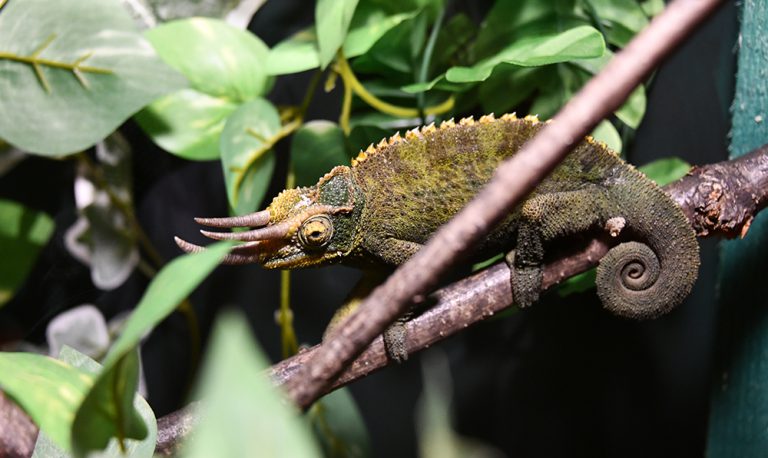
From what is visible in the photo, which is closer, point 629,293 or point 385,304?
point 385,304

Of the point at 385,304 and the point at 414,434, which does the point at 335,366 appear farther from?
the point at 414,434

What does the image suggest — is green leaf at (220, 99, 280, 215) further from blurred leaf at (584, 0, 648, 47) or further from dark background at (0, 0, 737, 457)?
blurred leaf at (584, 0, 648, 47)

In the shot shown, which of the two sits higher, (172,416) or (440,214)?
(440,214)

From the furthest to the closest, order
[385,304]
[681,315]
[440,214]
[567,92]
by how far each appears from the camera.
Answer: [681,315], [567,92], [440,214], [385,304]

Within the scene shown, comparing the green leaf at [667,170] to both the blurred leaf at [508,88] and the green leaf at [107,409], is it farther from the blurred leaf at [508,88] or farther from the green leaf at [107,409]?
the green leaf at [107,409]

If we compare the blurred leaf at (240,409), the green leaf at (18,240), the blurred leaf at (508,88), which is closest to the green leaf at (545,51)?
the blurred leaf at (508,88)

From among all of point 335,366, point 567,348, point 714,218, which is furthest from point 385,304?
point 567,348

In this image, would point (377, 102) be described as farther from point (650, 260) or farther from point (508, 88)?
point (650, 260)

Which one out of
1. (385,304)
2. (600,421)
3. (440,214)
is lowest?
(600,421)
